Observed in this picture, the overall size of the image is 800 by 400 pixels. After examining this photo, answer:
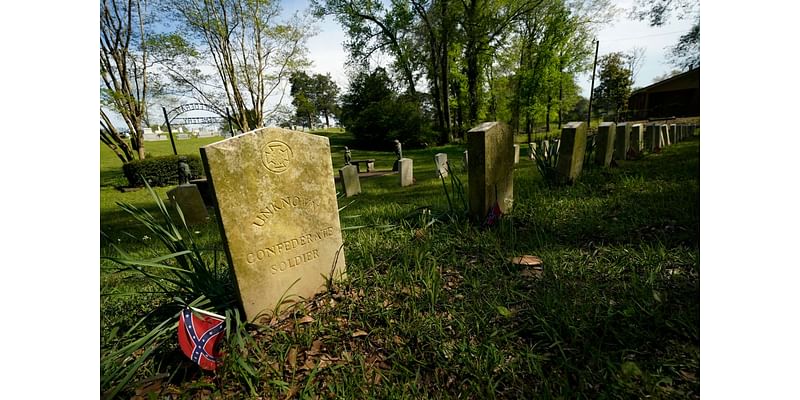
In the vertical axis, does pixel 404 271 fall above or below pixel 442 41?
below

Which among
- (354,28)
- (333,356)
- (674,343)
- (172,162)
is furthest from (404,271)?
(354,28)

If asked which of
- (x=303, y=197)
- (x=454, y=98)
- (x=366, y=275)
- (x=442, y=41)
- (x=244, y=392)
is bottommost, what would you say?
(x=244, y=392)

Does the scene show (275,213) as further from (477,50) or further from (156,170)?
(477,50)

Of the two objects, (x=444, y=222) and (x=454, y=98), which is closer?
(x=444, y=222)

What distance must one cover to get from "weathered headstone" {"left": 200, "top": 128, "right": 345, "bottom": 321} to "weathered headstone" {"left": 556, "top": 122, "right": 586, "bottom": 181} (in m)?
3.58

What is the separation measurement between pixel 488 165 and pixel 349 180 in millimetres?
3860

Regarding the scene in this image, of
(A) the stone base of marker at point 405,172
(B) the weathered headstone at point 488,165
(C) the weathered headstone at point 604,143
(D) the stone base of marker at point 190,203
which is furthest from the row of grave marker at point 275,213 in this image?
(C) the weathered headstone at point 604,143

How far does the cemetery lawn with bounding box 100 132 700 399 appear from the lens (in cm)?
136

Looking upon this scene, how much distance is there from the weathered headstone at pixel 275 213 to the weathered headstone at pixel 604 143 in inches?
210

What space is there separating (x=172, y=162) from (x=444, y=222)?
42.2ft

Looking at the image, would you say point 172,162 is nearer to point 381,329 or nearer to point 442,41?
point 381,329

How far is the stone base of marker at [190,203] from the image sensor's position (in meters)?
4.84

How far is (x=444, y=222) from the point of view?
3.25 metres

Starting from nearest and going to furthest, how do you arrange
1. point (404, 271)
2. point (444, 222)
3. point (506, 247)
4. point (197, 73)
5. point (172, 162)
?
point (404, 271), point (506, 247), point (444, 222), point (172, 162), point (197, 73)
